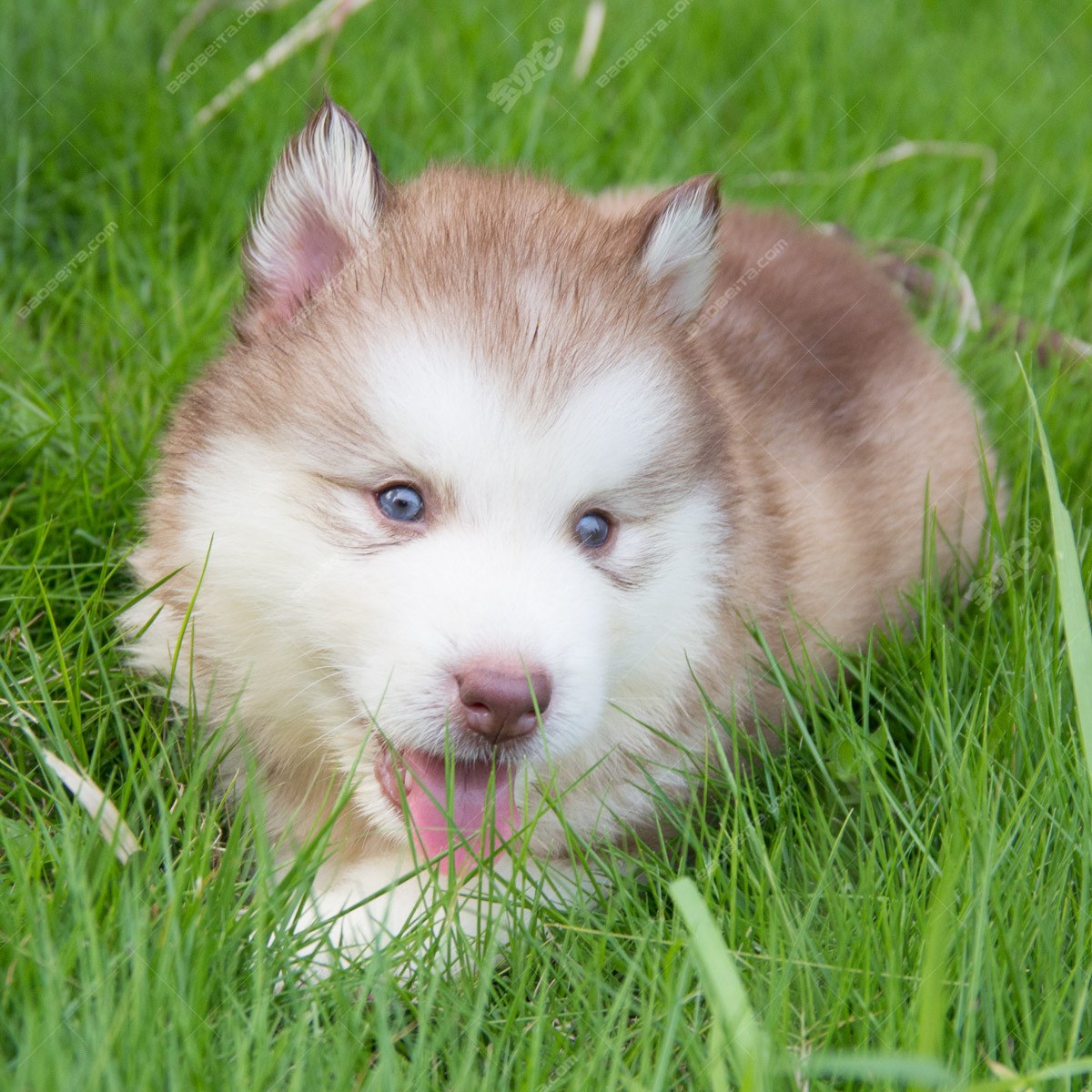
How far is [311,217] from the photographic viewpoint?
284 centimetres

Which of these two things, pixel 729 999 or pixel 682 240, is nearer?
pixel 729 999

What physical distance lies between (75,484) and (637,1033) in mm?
2112

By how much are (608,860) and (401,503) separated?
887mm

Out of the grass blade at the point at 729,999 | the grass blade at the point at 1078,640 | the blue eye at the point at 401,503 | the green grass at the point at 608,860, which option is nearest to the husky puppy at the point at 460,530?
the blue eye at the point at 401,503

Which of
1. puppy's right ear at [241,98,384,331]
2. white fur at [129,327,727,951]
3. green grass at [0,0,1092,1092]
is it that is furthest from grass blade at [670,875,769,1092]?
puppy's right ear at [241,98,384,331]

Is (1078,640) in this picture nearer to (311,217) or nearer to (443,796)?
(443,796)

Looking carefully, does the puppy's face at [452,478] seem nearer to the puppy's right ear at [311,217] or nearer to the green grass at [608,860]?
the puppy's right ear at [311,217]

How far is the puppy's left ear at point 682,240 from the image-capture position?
2879 mm

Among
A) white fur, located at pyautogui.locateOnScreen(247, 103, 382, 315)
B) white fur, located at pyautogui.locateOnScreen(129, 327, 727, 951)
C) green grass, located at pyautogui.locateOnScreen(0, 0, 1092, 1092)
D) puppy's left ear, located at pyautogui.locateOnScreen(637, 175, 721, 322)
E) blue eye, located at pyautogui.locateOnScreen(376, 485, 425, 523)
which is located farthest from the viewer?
puppy's left ear, located at pyautogui.locateOnScreen(637, 175, 721, 322)

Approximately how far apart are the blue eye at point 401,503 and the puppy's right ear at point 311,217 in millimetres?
538

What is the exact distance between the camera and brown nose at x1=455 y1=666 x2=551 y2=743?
7.54 ft

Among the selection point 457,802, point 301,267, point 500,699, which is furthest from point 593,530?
point 301,267

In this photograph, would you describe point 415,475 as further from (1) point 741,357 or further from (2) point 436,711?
(1) point 741,357

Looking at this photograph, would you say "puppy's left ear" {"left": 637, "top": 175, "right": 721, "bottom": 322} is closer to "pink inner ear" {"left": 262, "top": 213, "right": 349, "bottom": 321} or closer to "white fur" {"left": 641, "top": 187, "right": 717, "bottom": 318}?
"white fur" {"left": 641, "top": 187, "right": 717, "bottom": 318}
